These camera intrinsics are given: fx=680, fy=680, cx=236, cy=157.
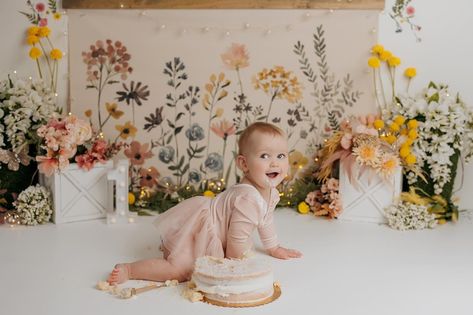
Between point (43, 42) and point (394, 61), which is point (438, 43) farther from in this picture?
point (43, 42)

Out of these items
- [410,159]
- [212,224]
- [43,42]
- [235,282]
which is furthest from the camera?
[43,42]

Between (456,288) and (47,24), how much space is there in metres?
2.23

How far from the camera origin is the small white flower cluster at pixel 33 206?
2.97 m

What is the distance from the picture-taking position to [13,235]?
2.83 metres

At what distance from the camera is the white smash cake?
6.89 feet

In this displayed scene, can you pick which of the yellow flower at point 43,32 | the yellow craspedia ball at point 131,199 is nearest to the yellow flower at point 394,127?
the yellow craspedia ball at point 131,199

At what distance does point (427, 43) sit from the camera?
129 inches

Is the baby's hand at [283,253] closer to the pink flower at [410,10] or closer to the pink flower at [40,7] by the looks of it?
the pink flower at [410,10]

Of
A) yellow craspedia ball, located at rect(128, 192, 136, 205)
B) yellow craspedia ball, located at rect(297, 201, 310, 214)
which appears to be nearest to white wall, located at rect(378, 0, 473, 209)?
yellow craspedia ball, located at rect(297, 201, 310, 214)

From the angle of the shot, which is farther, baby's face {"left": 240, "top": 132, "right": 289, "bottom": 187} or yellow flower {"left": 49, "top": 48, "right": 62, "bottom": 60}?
yellow flower {"left": 49, "top": 48, "right": 62, "bottom": 60}

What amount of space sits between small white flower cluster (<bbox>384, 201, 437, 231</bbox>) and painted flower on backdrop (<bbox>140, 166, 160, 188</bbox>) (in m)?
1.14

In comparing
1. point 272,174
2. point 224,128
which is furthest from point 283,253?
point 224,128

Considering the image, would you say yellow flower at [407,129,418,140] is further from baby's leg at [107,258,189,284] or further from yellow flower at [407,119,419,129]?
baby's leg at [107,258,189,284]

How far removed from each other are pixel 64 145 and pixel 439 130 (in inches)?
65.6
